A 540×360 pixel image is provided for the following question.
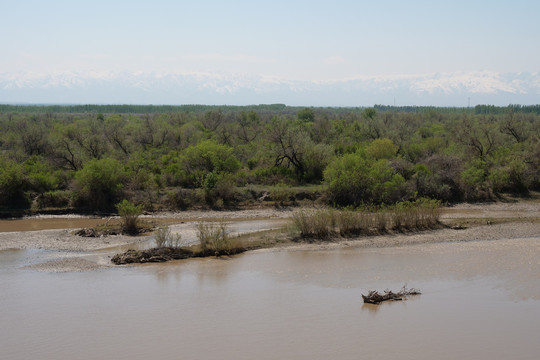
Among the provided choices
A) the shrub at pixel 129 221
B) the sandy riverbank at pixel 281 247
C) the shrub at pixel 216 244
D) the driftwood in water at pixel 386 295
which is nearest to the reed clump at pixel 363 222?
the sandy riverbank at pixel 281 247

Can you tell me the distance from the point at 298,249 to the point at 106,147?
848 inches

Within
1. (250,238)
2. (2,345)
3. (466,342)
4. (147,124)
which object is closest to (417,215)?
(250,238)

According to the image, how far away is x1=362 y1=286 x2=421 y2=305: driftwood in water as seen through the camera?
50.2 ft

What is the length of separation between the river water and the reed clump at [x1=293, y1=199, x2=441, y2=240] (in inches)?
80.9

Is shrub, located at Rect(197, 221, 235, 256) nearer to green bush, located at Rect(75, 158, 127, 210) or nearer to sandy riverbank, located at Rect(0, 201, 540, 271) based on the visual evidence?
sandy riverbank, located at Rect(0, 201, 540, 271)

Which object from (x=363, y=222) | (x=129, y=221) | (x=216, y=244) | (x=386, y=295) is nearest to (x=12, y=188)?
(x=129, y=221)

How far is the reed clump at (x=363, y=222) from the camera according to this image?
22.4 metres

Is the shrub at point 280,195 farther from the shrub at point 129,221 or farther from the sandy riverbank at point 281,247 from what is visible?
the shrub at point 129,221

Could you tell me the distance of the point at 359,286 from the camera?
17.0 meters

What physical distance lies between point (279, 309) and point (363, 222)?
9.09 m

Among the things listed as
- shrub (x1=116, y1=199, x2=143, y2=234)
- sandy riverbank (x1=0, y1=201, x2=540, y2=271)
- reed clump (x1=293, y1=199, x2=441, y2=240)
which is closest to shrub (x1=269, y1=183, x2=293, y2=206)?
sandy riverbank (x1=0, y1=201, x2=540, y2=271)

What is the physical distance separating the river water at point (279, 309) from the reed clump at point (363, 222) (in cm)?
205

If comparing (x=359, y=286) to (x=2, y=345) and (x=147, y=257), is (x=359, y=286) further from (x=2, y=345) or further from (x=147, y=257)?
(x=2, y=345)

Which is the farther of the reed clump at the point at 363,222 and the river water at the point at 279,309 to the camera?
the reed clump at the point at 363,222
